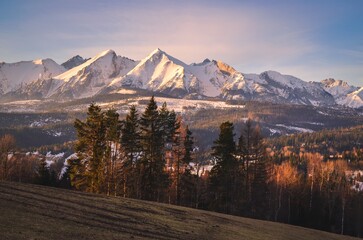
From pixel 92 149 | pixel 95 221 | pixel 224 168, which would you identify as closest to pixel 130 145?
pixel 92 149

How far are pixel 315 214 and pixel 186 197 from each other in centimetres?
3042

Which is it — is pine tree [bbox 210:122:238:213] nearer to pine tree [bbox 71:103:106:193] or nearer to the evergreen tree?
pine tree [bbox 71:103:106:193]

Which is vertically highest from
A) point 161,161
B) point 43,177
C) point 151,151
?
point 151,151

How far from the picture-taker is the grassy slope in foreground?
23.3 meters

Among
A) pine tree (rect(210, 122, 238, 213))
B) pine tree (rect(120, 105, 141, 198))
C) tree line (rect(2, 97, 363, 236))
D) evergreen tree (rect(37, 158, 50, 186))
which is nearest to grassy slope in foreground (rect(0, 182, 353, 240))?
pine tree (rect(120, 105, 141, 198))

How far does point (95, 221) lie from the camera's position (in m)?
27.8

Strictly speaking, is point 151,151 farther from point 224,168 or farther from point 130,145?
point 224,168

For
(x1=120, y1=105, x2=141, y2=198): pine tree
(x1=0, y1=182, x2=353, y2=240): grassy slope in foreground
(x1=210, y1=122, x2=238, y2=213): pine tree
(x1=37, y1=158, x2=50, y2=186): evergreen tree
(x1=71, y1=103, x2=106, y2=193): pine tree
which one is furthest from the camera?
(x1=37, y1=158, x2=50, y2=186): evergreen tree

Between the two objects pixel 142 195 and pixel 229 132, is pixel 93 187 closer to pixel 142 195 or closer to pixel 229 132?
pixel 142 195

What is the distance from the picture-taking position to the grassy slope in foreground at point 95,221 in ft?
76.6

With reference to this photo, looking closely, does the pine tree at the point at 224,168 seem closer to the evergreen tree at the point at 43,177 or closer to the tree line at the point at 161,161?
the tree line at the point at 161,161

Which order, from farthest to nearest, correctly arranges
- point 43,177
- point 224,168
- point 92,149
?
point 43,177 → point 224,168 → point 92,149

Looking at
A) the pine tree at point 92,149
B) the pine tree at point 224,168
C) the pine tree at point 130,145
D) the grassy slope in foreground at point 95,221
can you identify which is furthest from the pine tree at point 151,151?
the grassy slope in foreground at point 95,221

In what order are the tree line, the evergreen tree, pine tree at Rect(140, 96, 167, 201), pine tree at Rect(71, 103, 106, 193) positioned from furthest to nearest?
1. the evergreen tree
2. pine tree at Rect(140, 96, 167, 201)
3. the tree line
4. pine tree at Rect(71, 103, 106, 193)
